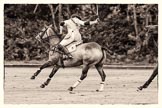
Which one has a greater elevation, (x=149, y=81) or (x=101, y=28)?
(x=101, y=28)

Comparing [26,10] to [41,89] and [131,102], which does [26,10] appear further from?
[131,102]

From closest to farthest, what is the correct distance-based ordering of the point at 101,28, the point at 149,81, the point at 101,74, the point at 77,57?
the point at 77,57 → the point at 101,74 → the point at 149,81 → the point at 101,28

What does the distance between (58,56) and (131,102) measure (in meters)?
2.25

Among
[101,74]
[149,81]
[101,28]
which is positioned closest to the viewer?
[101,74]

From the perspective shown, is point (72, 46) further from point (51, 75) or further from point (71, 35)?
point (51, 75)

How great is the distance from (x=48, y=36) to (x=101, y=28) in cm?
151

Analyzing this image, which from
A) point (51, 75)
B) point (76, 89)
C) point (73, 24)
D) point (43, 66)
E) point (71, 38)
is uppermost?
point (73, 24)

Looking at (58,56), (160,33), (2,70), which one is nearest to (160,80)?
(160,33)

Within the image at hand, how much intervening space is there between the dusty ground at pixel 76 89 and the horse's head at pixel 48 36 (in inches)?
31.8

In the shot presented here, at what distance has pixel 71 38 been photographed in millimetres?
22156

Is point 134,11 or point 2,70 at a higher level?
point 134,11

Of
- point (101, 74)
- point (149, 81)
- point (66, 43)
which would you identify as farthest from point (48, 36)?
point (149, 81)

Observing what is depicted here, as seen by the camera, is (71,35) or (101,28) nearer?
(71,35)

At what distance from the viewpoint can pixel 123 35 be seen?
23375 millimetres
